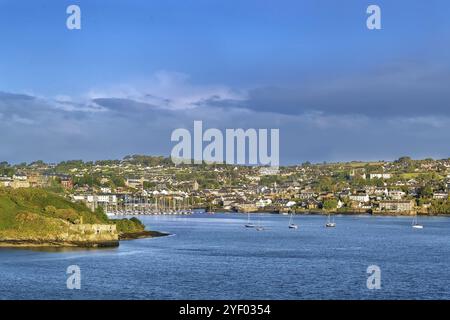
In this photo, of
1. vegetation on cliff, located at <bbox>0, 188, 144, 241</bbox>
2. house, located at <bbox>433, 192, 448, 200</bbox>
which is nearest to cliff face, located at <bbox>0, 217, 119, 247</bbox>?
vegetation on cliff, located at <bbox>0, 188, 144, 241</bbox>

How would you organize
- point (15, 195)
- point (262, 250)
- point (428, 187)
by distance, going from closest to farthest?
point (262, 250) < point (15, 195) < point (428, 187)

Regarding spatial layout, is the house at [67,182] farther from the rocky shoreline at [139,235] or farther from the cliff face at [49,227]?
the cliff face at [49,227]

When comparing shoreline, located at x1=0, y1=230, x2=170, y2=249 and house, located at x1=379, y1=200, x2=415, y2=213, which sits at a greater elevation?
house, located at x1=379, y1=200, x2=415, y2=213

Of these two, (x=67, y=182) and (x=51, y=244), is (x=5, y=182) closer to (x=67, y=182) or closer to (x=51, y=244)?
(x=67, y=182)

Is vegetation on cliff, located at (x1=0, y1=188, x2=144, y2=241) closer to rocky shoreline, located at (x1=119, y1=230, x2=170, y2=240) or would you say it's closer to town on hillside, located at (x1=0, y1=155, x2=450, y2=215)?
rocky shoreline, located at (x1=119, y1=230, x2=170, y2=240)

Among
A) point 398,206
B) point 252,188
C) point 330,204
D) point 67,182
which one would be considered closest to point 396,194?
point 398,206

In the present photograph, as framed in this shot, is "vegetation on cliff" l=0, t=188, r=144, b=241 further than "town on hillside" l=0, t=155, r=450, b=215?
No
